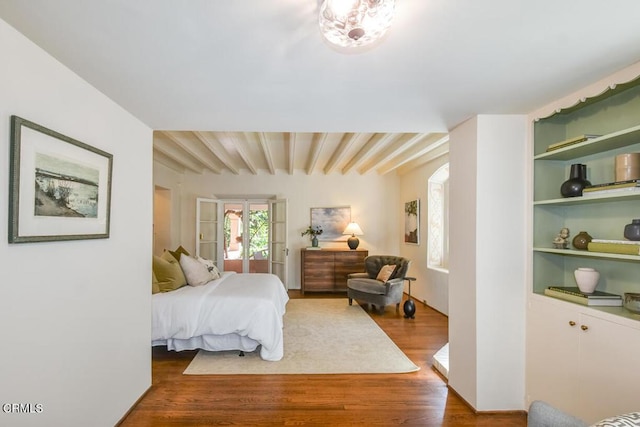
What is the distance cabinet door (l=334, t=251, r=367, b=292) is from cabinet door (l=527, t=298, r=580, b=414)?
387cm

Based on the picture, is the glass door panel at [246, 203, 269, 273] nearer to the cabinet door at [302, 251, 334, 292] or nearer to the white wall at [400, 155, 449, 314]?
the cabinet door at [302, 251, 334, 292]

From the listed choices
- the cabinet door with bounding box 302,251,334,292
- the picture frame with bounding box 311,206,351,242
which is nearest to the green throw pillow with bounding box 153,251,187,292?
the cabinet door with bounding box 302,251,334,292

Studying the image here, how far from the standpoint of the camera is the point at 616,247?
5.47 ft

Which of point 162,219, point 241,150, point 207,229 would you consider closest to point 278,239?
point 207,229

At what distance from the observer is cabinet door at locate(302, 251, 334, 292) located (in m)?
5.99

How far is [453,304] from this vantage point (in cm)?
257

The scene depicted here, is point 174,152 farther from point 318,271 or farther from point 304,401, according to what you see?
point 304,401

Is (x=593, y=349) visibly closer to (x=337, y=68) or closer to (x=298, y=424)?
(x=298, y=424)

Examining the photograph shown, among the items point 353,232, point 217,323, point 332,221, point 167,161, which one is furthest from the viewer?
point 332,221

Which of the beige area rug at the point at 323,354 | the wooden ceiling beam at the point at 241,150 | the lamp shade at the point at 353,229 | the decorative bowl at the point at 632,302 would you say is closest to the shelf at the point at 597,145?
the decorative bowl at the point at 632,302

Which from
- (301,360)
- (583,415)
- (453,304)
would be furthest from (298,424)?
(583,415)

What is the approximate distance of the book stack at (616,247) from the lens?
5.18 ft

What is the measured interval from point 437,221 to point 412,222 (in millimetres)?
600

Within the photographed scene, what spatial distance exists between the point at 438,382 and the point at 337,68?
8.87 feet
